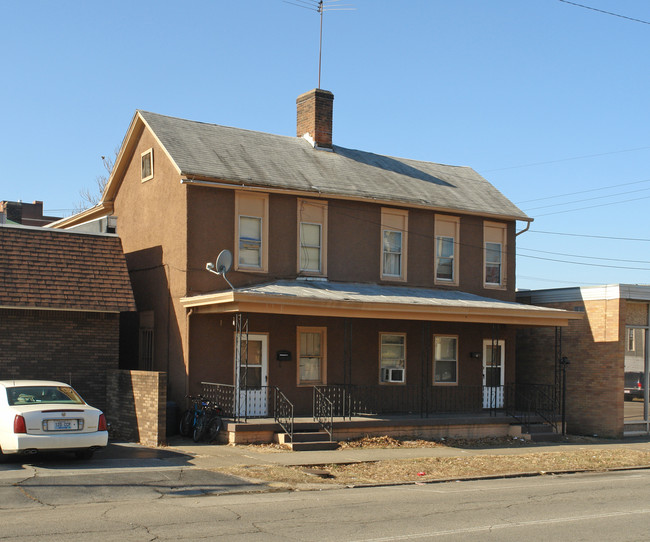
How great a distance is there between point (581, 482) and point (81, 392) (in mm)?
11094

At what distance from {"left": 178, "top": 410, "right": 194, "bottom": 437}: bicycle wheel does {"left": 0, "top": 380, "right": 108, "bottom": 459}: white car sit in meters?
3.78

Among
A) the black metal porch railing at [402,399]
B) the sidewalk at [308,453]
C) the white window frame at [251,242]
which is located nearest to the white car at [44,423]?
the sidewalk at [308,453]

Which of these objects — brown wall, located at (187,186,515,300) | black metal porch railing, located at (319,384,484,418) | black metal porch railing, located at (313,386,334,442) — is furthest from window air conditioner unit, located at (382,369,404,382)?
brown wall, located at (187,186,515,300)

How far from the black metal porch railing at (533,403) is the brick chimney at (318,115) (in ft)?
29.5

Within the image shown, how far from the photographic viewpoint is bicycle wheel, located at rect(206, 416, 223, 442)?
681 inches

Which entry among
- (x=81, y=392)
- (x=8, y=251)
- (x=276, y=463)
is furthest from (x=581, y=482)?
(x=8, y=251)

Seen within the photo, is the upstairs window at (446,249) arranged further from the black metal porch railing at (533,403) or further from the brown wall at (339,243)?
the black metal porch railing at (533,403)

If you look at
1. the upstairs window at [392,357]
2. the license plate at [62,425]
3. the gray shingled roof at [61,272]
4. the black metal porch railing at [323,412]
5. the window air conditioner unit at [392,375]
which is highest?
the gray shingled roof at [61,272]

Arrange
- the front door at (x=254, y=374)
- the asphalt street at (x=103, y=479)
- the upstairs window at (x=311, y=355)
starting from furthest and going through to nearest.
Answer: the upstairs window at (x=311, y=355) < the front door at (x=254, y=374) < the asphalt street at (x=103, y=479)

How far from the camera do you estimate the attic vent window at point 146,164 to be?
69.4ft

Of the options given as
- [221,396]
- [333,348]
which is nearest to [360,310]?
[333,348]

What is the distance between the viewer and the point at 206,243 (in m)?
19.2

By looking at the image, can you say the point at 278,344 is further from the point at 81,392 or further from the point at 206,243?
the point at 81,392

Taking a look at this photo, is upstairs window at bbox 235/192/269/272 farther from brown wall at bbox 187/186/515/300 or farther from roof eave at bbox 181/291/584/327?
roof eave at bbox 181/291/584/327
